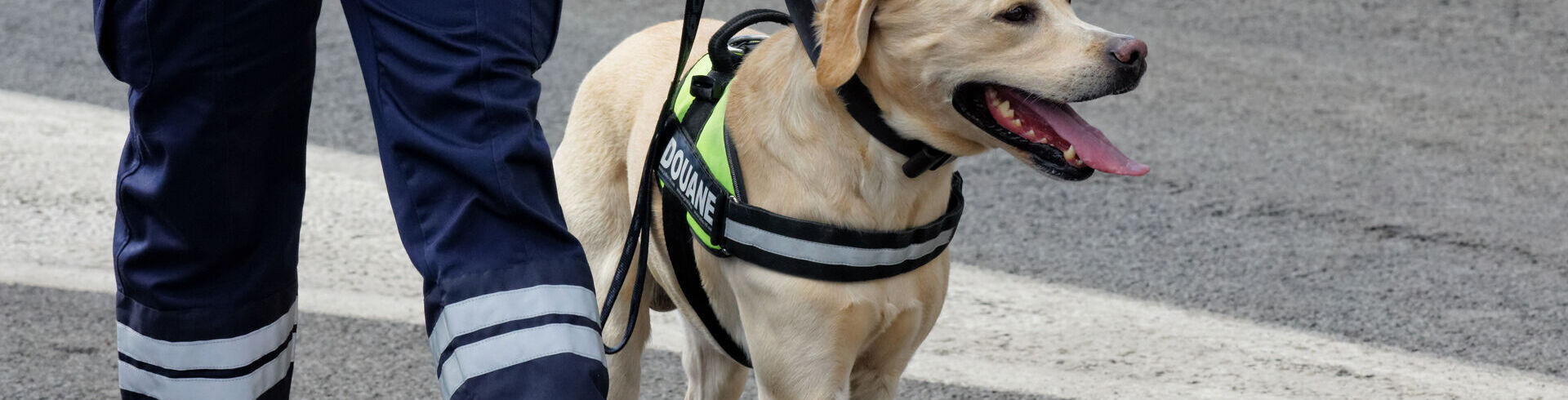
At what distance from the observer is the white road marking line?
3.55 meters

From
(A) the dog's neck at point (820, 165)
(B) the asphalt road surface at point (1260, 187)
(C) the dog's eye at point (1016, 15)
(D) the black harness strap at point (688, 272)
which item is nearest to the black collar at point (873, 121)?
(A) the dog's neck at point (820, 165)

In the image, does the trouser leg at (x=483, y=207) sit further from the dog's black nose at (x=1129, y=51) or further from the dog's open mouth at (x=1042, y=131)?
the dog's black nose at (x=1129, y=51)

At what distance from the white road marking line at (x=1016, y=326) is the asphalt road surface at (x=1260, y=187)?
0.22 feet

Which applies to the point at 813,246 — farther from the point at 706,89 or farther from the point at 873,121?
the point at 706,89

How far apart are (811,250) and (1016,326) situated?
1530 millimetres

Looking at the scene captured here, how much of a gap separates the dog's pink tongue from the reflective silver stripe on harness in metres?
0.31

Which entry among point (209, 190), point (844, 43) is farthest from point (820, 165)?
point (209, 190)

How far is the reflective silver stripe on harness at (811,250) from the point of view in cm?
249

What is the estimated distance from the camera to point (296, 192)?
2.31m

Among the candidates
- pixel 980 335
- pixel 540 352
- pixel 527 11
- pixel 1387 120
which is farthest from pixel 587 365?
pixel 1387 120

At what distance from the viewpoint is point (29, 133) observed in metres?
5.33

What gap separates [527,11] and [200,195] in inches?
22.7

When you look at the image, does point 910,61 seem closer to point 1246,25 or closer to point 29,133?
point 29,133

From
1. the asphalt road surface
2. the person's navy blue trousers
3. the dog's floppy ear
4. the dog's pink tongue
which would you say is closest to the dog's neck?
the dog's floppy ear
